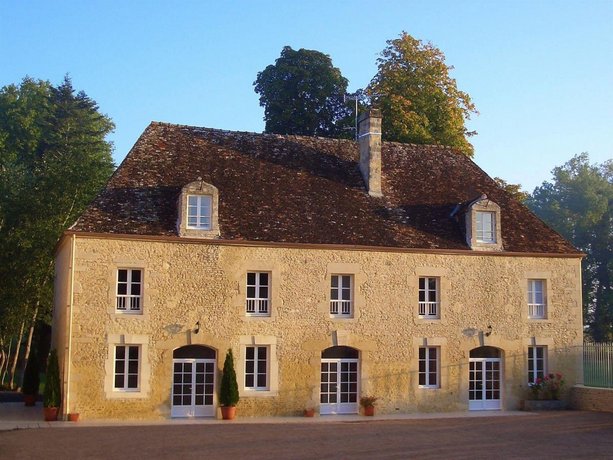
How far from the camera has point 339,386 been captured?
24.6 metres

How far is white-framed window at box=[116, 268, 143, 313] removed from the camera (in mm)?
22891

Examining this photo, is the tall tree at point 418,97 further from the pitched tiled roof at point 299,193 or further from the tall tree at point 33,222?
the tall tree at point 33,222

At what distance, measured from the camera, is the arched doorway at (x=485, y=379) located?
1019 inches

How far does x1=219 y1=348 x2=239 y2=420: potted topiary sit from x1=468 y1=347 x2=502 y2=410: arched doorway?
24.8 feet

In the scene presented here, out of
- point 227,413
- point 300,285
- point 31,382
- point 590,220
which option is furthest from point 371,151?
point 590,220

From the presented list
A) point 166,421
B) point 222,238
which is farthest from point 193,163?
point 166,421

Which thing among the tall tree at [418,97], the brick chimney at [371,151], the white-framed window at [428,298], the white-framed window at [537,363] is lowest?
the white-framed window at [537,363]

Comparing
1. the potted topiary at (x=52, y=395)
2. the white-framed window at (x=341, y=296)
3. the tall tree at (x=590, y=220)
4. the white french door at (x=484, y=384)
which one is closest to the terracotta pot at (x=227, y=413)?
the white-framed window at (x=341, y=296)

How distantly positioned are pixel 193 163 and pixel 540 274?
38.0ft

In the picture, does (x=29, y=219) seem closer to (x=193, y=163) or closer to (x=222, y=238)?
(x=193, y=163)

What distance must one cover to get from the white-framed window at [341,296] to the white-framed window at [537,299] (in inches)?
242

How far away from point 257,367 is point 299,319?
1.83 m

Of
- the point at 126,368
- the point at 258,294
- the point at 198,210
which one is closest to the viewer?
the point at 126,368

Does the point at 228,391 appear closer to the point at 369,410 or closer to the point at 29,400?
the point at 369,410
